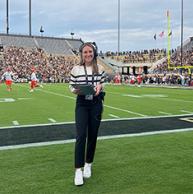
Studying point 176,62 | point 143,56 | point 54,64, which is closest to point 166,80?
point 176,62

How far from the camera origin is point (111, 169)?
5.12 m

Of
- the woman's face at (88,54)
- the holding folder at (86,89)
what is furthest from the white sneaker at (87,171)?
the woman's face at (88,54)

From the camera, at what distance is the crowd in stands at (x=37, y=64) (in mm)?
55984

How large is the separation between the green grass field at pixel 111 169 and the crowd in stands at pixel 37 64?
46790mm

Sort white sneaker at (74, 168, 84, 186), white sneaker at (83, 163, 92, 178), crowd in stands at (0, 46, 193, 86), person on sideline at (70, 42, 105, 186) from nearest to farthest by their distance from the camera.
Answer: white sneaker at (74, 168, 84, 186), person on sideline at (70, 42, 105, 186), white sneaker at (83, 163, 92, 178), crowd in stands at (0, 46, 193, 86)

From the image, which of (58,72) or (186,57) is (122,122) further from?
(58,72)

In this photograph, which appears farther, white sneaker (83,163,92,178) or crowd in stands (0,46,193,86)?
crowd in stands (0,46,193,86)

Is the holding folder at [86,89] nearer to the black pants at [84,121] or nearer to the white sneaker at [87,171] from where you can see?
the black pants at [84,121]

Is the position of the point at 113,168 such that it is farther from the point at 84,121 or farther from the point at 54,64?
the point at 54,64

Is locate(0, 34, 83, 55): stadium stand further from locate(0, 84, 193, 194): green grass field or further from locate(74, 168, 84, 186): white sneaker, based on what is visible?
locate(74, 168, 84, 186): white sneaker

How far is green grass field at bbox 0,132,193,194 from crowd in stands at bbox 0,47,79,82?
46.8m

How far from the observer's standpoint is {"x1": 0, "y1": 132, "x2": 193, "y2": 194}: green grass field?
14.2ft

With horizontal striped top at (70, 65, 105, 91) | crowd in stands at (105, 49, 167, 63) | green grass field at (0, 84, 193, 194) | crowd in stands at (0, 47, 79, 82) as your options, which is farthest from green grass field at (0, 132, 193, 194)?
crowd in stands at (105, 49, 167, 63)

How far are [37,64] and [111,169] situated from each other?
184 feet
